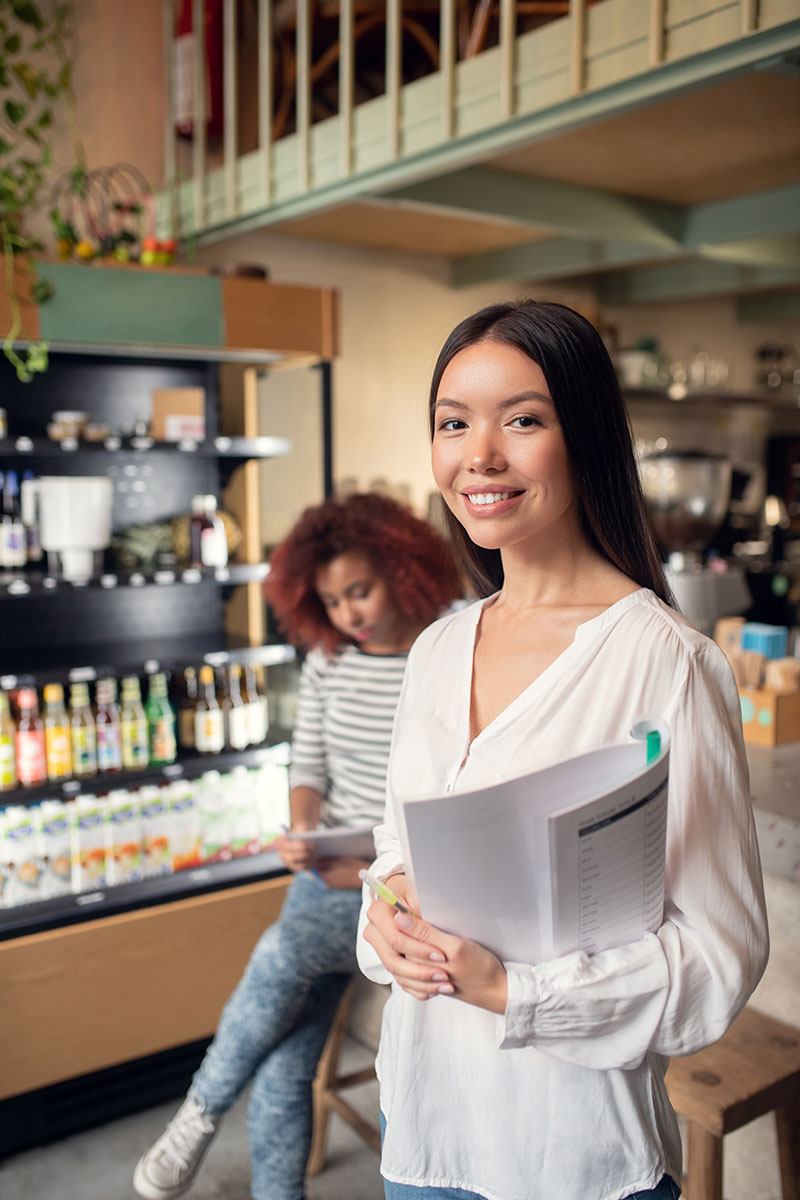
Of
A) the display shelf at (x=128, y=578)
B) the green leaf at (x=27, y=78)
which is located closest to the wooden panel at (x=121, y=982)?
the display shelf at (x=128, y=578)

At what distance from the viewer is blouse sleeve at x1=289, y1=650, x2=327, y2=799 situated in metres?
2.40

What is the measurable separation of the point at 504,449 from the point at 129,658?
7.50 ft

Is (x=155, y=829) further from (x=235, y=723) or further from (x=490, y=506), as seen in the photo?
(x=490, y=506)

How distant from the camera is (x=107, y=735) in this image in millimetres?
2994

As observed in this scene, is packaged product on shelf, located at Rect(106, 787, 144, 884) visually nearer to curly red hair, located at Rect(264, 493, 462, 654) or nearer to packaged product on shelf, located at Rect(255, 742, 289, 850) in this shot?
packaged product on shelf, located at Rect(255, 742, 289, 850)

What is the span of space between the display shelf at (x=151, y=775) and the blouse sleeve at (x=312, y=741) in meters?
0.77

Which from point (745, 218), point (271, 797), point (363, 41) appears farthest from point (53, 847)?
point (745, 218)

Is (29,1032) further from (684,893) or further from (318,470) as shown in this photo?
(684,893)

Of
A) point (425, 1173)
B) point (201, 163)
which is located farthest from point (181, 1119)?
point (201, 163)

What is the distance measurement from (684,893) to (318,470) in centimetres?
258

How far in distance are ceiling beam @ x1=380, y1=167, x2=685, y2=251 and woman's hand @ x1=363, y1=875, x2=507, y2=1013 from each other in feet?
8.65

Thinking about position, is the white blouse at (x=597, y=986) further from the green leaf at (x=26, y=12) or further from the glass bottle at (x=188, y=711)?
the green leaf at (x=26, y=12)

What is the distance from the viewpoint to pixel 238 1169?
2580 millimetres

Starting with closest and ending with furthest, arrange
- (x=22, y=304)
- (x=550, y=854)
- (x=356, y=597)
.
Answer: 1. (x=550, y=854)
2. (x=356, y=597)
3. (x=22, y=304)
